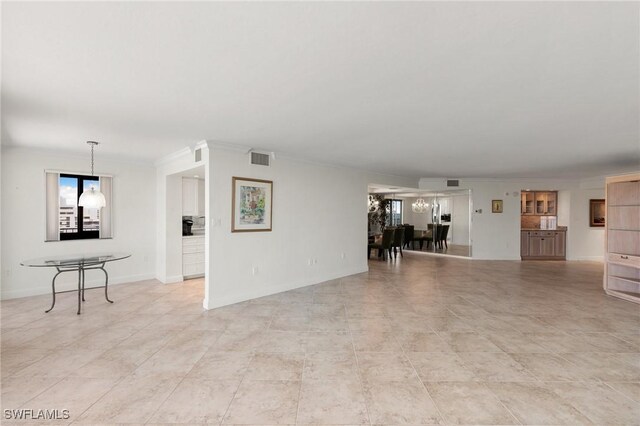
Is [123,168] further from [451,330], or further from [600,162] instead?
[600,162]

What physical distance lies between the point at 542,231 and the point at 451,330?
24.8 feet

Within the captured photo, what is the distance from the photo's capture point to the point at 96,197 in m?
4.37

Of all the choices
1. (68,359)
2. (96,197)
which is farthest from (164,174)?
(68,359)

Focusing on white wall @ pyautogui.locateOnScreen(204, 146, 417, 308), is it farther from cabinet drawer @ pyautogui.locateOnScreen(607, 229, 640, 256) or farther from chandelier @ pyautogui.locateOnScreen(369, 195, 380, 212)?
cabinet drawer @ pyautogui.locateOnScreen(607, 229, 640, 256)

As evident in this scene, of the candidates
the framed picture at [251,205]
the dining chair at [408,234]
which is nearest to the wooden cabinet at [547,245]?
the dining chair at [408,234]

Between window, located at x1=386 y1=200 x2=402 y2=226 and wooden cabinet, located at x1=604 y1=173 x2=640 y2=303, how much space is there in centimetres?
609

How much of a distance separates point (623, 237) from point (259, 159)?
20.9ft

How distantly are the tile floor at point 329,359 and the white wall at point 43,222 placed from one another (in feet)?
1.72

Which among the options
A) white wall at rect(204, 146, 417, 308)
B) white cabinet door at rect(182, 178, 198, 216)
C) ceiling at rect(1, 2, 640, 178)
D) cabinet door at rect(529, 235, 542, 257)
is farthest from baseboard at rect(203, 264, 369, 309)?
cabinet door at rect(529, 235, 542, 257)

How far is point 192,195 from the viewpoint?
623 centimetres

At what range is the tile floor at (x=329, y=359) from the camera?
7.01 feet

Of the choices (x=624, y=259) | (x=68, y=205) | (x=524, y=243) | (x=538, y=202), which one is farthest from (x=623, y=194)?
(x=68, y=205)

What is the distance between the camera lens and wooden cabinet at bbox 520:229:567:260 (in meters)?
9.00

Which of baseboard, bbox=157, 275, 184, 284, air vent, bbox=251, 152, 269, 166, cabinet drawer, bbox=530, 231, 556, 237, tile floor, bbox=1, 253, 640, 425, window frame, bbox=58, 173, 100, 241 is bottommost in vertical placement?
tile floor, bbox=1, 253, 640, 425
